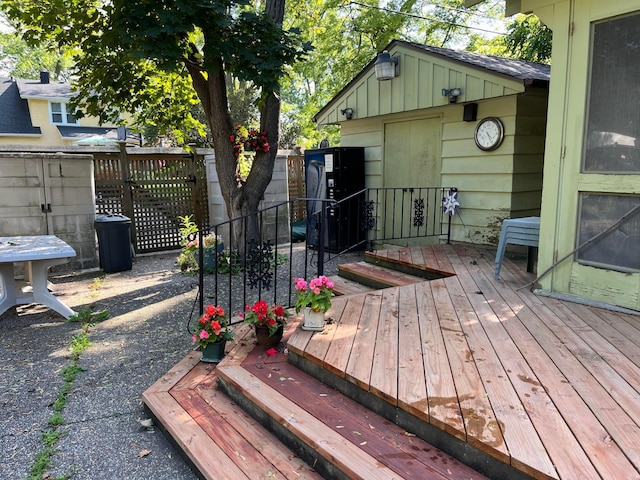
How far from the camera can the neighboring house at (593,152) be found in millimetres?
2662

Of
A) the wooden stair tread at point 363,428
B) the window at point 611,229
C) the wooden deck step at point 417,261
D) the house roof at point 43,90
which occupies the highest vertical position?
the house roof at point 43,90

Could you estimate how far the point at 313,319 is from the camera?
8.77ft

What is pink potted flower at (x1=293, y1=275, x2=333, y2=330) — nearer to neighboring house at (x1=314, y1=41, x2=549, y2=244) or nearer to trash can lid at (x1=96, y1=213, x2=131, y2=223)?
neighboring house at (x1=314, y1=41, x2=549, y2=244)

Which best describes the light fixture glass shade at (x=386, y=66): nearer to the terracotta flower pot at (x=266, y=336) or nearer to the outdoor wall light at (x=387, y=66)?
the outdoor wall light at (x=387, y=66)

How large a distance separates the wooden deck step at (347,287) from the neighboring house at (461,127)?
5.80 feet

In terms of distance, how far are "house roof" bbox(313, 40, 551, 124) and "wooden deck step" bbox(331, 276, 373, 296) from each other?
2327 millimetres

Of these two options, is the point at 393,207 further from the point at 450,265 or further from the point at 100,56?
the point at 100,56

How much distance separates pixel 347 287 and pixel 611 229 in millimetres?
2135

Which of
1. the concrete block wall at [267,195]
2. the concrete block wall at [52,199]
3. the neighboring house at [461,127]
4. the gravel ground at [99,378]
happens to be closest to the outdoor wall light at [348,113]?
the neighboring house at [461,127]

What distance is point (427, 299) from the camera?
10.6 feet

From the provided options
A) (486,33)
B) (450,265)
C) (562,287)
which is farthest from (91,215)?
(486,33)

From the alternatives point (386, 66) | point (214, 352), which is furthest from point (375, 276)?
point (386, 66)

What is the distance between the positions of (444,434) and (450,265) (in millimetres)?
2680

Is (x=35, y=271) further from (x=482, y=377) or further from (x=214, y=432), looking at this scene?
(x=482, y=377)
